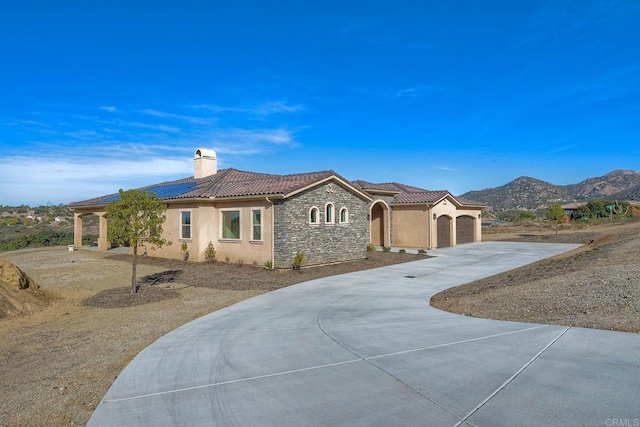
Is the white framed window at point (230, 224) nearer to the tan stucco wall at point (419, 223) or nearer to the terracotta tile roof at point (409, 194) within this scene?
the terracotta tile roof at point (409, 194)

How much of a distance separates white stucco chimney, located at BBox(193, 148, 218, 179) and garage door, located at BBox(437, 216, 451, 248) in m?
14.7

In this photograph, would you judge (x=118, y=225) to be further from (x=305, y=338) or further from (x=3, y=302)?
(x=305, y=338)

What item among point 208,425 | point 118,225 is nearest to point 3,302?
point 118,225

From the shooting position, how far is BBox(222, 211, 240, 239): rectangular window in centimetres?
1969

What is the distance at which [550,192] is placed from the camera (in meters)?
110

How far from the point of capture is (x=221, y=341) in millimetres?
7543

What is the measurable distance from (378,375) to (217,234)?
1620cm

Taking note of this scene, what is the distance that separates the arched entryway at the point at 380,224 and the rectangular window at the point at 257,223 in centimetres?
1150

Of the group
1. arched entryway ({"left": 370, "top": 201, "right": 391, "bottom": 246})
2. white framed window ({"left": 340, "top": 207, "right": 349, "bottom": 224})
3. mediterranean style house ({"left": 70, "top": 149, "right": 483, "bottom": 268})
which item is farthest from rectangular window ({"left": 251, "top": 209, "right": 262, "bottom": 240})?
arched entryway ({"left": 370, "top": 201, "right": 391, "bottom": 246})

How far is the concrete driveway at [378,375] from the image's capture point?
442 centimetres

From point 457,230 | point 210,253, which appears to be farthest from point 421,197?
point 210,253

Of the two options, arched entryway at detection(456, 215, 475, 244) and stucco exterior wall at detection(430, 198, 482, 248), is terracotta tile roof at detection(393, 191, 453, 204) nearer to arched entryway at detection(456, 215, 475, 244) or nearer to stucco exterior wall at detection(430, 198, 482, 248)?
stucco exterior wall at detection(430, 198, 482, 248)

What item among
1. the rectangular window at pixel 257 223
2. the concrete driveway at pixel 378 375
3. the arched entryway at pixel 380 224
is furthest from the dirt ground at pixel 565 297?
the arched entryway at pixel 380 224

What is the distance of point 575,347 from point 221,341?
18.0 ft
